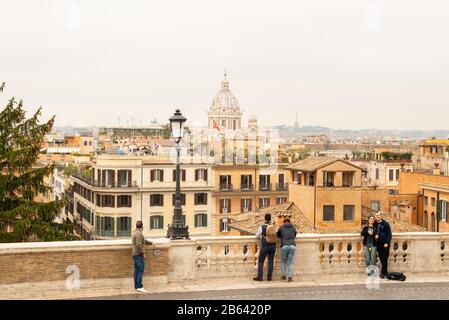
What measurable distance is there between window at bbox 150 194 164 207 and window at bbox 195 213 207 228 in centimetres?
410

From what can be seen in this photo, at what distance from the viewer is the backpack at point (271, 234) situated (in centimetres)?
1501

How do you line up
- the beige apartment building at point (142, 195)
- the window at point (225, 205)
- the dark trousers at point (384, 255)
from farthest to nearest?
the window at point (225, 205) < the beige apartment building at point (142, 195) < the dark trousers at point (384, 255)

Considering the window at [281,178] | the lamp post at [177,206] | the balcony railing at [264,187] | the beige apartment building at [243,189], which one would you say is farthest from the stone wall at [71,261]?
the window at [281,178]

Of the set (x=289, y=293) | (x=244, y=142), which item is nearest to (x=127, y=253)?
(x=289, y=293)

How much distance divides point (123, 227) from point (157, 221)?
3460 millimetres

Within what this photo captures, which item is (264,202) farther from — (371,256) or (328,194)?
(371,256)

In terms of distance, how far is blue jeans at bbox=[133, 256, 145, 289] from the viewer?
1398 cm

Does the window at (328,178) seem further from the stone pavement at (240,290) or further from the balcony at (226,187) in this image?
the stone pavement at (240,290)

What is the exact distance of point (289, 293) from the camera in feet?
46.2

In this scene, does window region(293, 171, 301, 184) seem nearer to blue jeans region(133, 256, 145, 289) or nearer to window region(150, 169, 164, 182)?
window region(150, 169, 164, 182)

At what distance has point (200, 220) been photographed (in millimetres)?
77375

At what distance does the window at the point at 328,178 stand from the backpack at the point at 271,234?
133 ft

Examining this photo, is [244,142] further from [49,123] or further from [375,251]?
[375,251]

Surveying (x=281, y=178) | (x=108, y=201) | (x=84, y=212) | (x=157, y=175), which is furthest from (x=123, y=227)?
(x=281, y=178)
